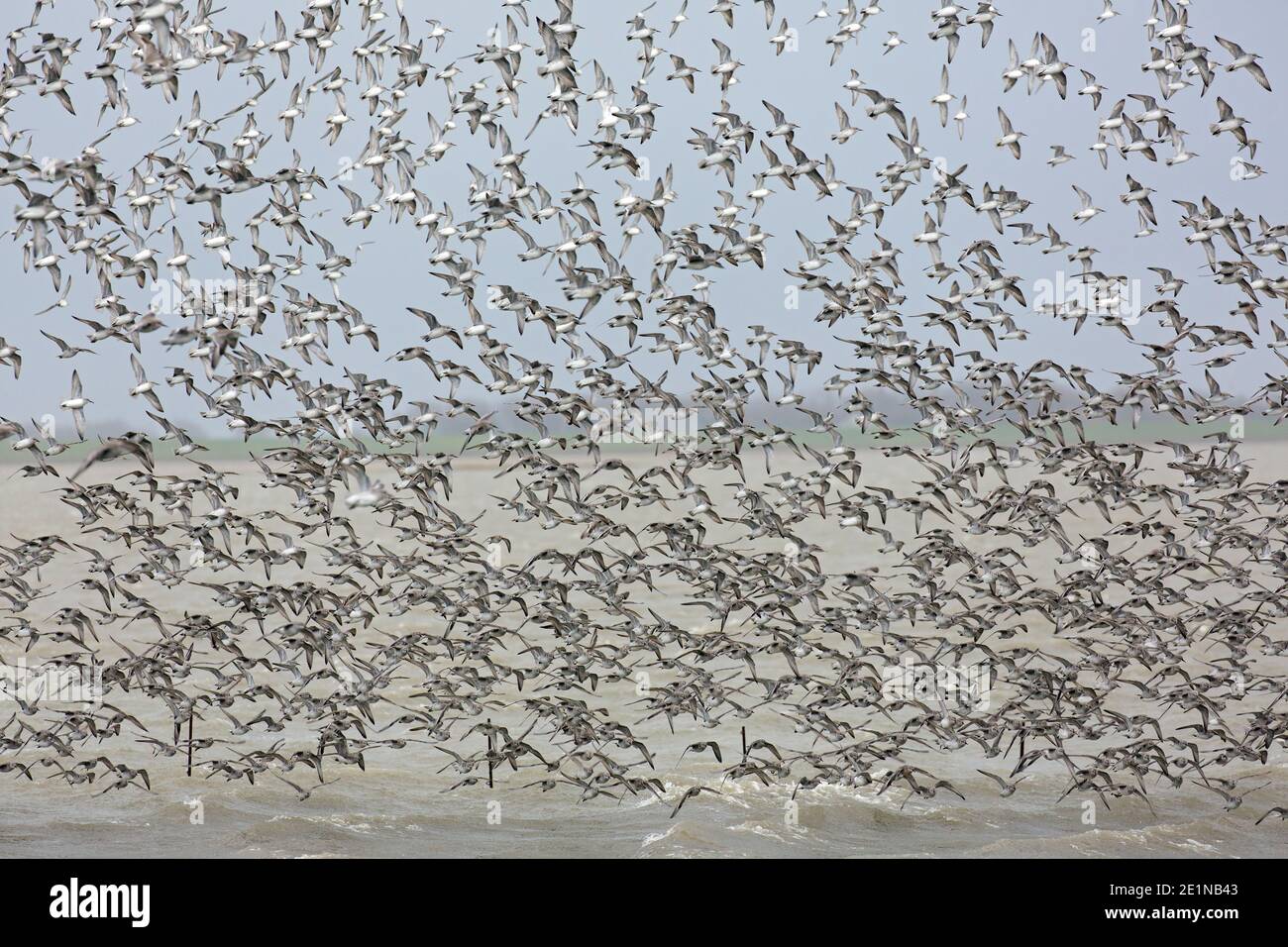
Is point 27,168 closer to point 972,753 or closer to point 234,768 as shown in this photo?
point 234,768

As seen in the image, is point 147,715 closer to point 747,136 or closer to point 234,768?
point 234,768

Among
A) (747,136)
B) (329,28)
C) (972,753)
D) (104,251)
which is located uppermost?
(329,28)

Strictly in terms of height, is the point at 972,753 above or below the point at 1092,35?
below

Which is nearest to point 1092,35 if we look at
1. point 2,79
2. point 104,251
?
point 104,251

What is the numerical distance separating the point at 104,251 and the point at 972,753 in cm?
2011

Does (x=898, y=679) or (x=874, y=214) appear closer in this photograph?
(x=874, y=214)

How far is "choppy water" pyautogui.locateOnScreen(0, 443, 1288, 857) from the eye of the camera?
81.1 ft

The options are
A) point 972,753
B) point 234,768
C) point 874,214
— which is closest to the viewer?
point 234,768

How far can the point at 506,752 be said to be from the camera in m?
26.4

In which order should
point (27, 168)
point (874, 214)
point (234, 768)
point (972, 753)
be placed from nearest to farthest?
1. point (27, 168)
2. point (234, 768)
3. point (874, 214)
4. point (972, 753)

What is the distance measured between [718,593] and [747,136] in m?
8.97

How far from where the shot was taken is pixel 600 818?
26.8 metres

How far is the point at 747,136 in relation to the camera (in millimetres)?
28578

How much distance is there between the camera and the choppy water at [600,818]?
24.7m
